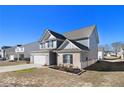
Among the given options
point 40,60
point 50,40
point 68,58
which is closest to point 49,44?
point 50,40

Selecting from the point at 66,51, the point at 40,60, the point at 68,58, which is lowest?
the point at 40,60

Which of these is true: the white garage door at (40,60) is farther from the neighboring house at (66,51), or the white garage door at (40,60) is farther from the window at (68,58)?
the window at (68,58)

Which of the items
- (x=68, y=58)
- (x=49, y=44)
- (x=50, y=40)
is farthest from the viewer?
(x=49, y=44)

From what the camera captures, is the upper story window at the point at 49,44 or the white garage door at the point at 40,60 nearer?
the white garage door at the point at 40,60

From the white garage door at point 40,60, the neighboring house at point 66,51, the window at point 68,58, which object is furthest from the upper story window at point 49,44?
the window at point 68,58

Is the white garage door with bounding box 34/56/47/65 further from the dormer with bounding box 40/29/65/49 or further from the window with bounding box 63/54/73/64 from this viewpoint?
the window with bounding box 63/54/73/64

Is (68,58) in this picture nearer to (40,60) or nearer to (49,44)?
(40,60)

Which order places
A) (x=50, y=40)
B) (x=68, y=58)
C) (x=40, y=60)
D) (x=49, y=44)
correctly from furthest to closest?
(x=49, y=44), (x=50, y=40), (x=40, y=60), (x=68, y=58)

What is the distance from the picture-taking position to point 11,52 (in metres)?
41.7

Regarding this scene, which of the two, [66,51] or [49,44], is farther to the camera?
[49,44]

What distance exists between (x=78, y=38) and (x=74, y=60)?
→ 643 centimetres

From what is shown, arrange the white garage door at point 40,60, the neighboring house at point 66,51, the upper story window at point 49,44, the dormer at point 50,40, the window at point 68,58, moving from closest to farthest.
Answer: the neighboring house at point 66,51 < the window at point 68,58 < the white garage door at point 40,60 < the dormer at point 50,40 < the upper story window at point 49,44

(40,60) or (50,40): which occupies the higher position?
(50,40)

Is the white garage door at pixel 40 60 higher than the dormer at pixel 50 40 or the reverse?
the reverse
